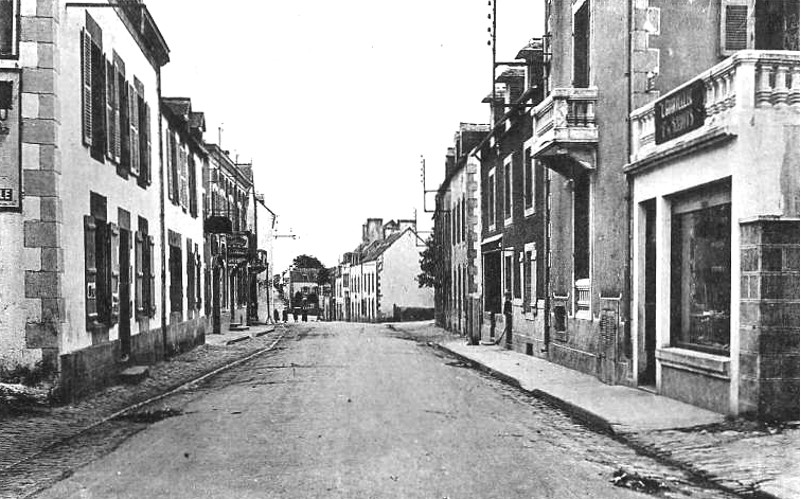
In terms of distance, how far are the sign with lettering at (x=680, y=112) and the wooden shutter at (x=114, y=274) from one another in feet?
29.5

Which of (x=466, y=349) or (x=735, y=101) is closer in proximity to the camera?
(x=735, y=101)

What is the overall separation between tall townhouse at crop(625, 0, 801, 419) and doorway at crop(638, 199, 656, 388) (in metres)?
0.02

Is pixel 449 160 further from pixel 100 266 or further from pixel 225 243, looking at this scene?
pixel 100 266

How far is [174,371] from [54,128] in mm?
7300

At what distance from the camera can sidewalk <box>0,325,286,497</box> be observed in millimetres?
7738

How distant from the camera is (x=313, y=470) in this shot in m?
6.71

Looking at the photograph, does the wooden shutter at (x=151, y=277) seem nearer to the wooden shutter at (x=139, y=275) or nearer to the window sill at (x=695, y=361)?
the wooden shutter at (x=139, y=275)

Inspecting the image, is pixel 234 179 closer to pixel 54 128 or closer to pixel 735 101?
pixel 54 128

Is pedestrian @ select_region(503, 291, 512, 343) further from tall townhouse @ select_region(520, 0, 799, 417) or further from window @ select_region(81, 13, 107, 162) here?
window @ select_region(81, 13, 107, 162)

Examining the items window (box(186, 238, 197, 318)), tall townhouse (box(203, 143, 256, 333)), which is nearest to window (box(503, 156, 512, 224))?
window (box(186, 238, 197, 318))

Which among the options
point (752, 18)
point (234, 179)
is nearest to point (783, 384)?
point (752, 18)

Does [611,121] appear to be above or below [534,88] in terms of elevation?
below

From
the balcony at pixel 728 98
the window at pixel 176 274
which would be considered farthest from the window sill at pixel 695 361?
the window at pixel 176 274

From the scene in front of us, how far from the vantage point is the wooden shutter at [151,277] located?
17.6 metres
